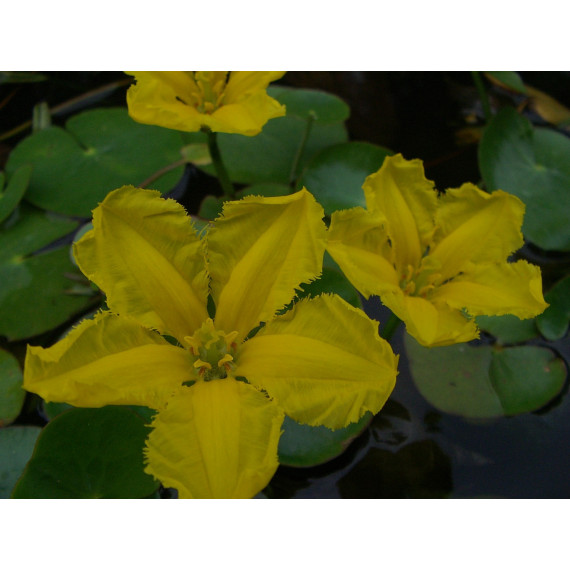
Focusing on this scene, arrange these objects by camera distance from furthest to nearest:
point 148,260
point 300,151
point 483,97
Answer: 1. point 483,97
2. point 300,151
3. point 148,260

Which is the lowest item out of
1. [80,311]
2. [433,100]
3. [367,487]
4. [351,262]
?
[367,487]

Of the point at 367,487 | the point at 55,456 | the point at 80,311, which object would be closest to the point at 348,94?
the point at 80,311

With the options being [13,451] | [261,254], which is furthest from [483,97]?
[13,451]

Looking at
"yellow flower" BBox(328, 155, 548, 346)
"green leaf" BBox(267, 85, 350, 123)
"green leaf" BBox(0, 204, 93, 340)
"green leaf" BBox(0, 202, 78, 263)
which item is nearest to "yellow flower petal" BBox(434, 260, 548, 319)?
"yellow flower" BBox(328, 155, 548, 346)

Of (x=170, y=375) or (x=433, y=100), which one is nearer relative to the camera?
(x=170, y=375)

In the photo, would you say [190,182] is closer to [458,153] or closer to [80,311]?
[80,311]

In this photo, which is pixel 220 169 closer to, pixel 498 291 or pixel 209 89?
pixel 209 89

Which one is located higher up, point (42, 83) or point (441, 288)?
point (42, 83)
